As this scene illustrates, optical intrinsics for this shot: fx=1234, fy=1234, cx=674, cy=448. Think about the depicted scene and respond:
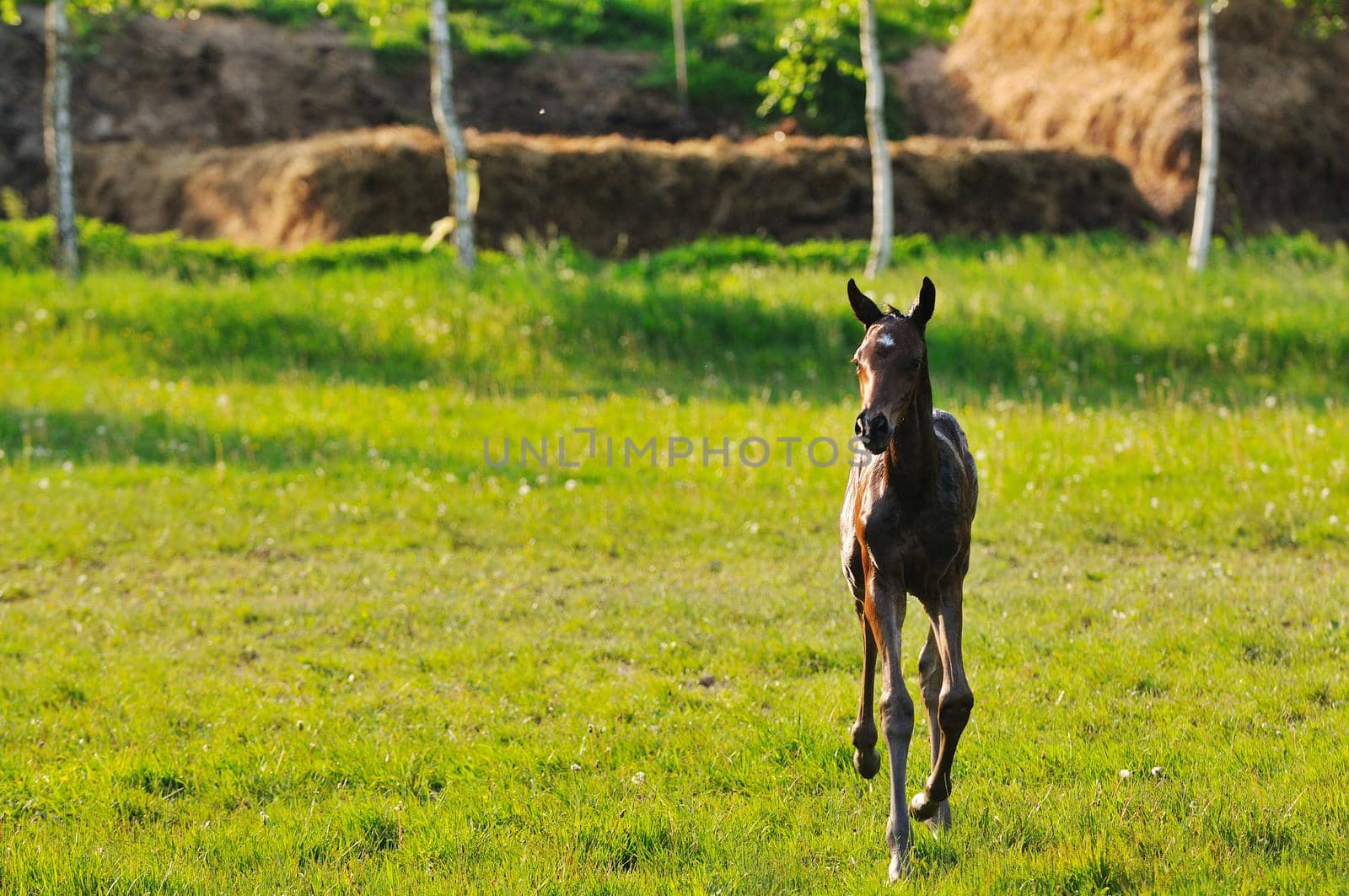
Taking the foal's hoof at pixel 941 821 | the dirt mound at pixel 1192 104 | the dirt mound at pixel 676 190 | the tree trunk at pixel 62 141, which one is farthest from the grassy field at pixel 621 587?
the dirt mound at pixel 1192 104

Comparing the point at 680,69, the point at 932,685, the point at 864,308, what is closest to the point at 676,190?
the point at 680,69

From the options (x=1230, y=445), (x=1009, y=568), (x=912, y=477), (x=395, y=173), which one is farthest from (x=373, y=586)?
(x=395, y=173)

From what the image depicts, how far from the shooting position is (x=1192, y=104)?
942 inches

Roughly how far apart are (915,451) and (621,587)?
197 inches

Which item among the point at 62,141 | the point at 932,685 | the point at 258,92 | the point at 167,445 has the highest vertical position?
the point at 258,92

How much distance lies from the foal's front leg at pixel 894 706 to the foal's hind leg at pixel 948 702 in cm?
8

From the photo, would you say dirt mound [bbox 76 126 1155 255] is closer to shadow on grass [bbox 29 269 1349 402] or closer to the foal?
shadow on grass [bbox 29 269 1349 402]

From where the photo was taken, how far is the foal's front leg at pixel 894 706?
4.57 metres

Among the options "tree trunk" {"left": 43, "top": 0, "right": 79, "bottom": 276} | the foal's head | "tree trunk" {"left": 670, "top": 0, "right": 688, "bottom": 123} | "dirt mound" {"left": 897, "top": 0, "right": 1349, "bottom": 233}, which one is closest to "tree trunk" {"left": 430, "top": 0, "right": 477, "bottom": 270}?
"tree trunk" {"left": 43, "top": 0, "right": 79, "bottom": 276}

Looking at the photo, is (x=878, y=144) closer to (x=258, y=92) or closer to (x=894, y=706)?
(x=258, y=92)

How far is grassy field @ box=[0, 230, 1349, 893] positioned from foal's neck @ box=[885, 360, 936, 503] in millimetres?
1466

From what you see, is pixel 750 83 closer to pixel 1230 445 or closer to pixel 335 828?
pixel 1230 445

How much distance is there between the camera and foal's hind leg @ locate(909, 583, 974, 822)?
14.5 feet

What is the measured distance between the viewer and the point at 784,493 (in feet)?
38.3
